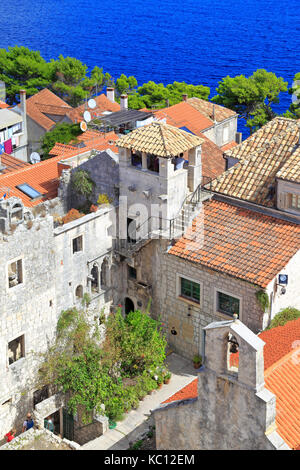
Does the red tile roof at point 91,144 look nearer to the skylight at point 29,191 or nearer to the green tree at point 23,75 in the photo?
the skylight at point 29,191

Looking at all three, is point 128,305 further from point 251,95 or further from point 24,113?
point 251,95

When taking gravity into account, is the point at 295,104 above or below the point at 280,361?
below

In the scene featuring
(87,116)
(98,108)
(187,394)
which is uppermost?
(87,116)

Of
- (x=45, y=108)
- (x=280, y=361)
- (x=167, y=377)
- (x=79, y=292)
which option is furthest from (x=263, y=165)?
(x=45, y=108)

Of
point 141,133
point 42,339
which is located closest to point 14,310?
point 42,339

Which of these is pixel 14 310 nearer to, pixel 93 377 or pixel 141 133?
pixel 93 377

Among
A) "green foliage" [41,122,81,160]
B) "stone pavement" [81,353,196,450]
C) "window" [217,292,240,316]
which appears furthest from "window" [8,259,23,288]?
"green foliage" [41,122,81,160]
